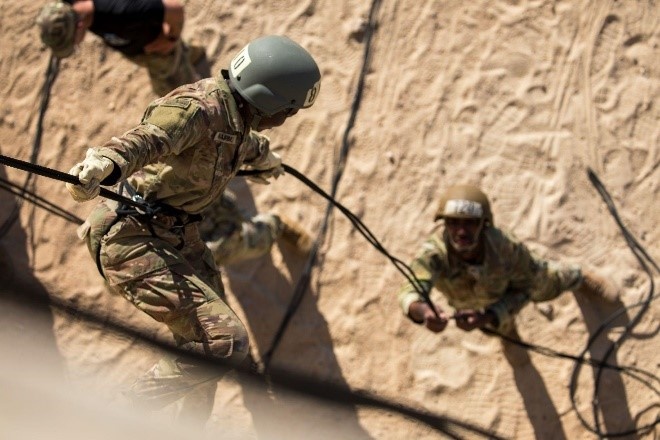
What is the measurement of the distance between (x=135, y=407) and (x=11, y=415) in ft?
5.16

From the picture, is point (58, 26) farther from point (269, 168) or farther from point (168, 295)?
point (168, 295)

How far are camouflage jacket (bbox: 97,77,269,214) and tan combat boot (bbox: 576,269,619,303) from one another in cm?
252

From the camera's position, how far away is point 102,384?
6.87 meters

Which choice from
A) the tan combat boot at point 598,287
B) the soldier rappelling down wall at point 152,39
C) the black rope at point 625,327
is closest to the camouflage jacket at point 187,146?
the soldier rappelling down wall at point 152,39

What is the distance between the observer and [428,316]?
20.7 ft

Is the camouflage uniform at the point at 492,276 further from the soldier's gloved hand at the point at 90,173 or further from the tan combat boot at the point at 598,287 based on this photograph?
the soldier's gloved hand at the point at 90,173

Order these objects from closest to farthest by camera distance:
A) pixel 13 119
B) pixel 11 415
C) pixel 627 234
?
pixel 11 415
pixel 627 234
pixel 13 119

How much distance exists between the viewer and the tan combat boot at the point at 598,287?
23.7 feet

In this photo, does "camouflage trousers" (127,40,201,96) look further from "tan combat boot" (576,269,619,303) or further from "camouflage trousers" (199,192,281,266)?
"tan combat boot" (576,269,619,303)

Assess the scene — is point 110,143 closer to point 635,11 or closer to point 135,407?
point 135,407

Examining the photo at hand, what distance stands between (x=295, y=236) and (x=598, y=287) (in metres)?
1.84

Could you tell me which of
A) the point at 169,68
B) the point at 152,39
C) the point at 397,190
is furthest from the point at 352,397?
the point at 152,39

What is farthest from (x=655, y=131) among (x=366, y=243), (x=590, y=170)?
(x=366, y=243)

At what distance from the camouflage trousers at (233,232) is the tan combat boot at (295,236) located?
0.70ft
